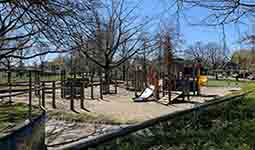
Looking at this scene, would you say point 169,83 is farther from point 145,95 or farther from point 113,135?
point 113,135

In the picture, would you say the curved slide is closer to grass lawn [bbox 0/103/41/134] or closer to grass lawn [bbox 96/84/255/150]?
grass lawn [bbox 0/103/41/134]

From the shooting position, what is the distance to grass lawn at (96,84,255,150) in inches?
177

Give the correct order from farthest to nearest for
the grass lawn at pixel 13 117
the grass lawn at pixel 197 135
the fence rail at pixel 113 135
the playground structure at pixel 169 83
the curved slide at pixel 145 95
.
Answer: the playground structure at pixel 169 83
the curved slide at pixel 145 95
the grass lawn at pixel 13 117
the grass lawn at pixel 197 135
the fence rail at pixel 113 135

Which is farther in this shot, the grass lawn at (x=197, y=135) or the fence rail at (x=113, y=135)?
the grass lawn at (x=197, y=135)

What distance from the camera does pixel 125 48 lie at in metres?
39.2

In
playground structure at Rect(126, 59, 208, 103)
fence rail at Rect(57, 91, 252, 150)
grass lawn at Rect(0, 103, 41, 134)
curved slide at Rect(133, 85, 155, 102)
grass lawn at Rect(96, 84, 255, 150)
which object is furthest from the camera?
playground structure at Rect(126, 59, 208, 103)

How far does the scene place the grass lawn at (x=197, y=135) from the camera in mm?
4484

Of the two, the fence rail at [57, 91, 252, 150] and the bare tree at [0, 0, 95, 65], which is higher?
the bare tree at [0, 0, 95, 65]

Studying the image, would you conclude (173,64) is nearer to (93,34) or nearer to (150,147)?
(93,34)

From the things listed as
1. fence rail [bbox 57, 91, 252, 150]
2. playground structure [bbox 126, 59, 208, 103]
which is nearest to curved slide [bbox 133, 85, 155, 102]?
playground structure [bbox 126, 59, 208, 103]

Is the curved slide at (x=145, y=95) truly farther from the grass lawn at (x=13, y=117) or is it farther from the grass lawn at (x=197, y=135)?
the grass lawn at (x=197, y=135)

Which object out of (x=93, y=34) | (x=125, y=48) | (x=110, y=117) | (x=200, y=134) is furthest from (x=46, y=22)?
(x=125, y=48)

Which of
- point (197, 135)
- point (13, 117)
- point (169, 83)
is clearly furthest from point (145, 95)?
point (197, 135)

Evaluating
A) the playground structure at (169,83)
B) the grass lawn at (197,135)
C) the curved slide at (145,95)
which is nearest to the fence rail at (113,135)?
the grass lawn at (197,135)
